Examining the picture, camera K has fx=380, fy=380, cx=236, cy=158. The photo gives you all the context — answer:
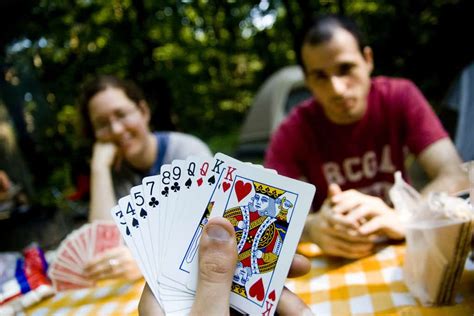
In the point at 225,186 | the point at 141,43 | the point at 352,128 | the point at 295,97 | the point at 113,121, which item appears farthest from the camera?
the point at 141,43

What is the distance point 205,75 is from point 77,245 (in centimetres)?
502

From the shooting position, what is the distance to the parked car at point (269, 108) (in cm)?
348

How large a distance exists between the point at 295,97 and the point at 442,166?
2169 millimetres

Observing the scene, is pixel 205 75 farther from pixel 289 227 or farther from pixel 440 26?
pixel 289 227

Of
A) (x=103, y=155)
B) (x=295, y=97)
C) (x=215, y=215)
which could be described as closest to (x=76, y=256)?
(x=215, y=215)

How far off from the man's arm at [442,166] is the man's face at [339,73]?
1.09 feet

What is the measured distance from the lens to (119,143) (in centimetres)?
198

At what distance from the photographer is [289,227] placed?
2.27 feet

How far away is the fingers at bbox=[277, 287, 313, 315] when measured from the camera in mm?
645

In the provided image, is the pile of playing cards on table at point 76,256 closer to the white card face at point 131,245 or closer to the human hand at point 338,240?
the white card face at point 131,245

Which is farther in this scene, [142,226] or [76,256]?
[76,256]

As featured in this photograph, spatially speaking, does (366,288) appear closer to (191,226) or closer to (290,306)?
(290,306)

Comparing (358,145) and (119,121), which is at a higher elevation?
(119,121)

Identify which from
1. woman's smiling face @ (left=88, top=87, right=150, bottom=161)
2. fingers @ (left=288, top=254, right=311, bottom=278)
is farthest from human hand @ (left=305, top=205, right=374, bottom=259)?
woman's smiling face @ (left=88, top=87, right=150, bottom=161)
